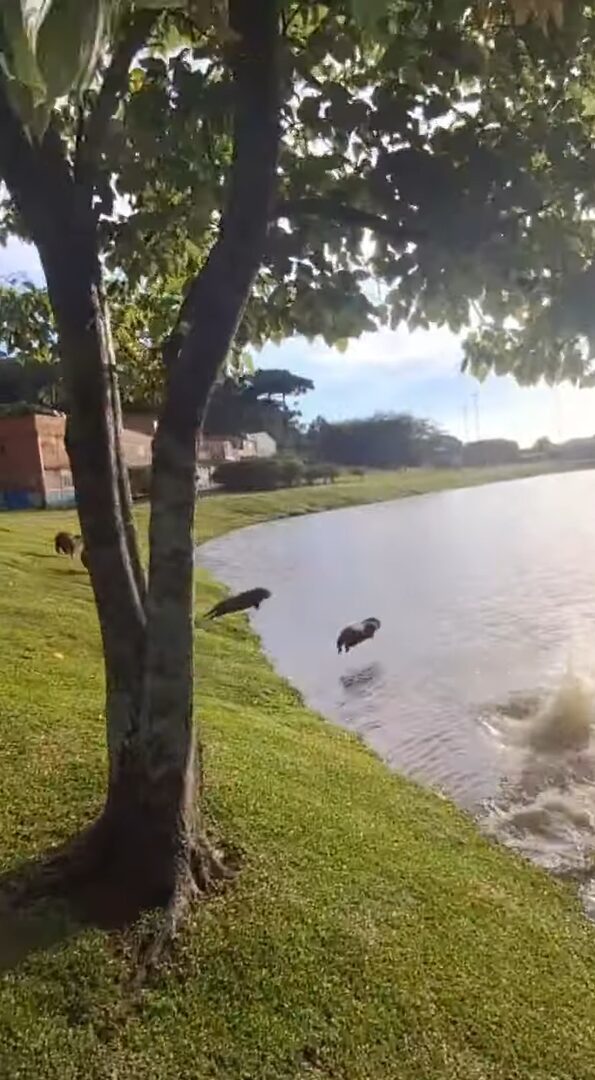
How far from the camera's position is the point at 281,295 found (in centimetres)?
528

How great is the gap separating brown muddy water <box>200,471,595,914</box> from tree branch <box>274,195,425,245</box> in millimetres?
4402

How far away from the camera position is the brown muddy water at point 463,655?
9.02m

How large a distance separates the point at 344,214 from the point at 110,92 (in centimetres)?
119

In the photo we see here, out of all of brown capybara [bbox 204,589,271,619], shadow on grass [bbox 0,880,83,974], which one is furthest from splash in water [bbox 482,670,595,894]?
brown capybara [bbox 204,589,271,619]

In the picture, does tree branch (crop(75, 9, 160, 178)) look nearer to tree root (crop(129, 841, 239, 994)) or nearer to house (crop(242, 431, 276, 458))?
tree root (crop(129, 841, 239, 994))

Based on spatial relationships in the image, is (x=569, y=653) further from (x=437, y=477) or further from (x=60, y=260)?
(x=437, y=477)

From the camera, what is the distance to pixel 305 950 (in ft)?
14.3

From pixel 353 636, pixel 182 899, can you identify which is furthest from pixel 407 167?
pixel 353 636

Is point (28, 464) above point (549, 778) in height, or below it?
above

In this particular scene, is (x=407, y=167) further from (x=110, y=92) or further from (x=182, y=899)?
(x=182, y=899)

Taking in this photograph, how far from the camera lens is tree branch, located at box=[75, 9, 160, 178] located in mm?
4133

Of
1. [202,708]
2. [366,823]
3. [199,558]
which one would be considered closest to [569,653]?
[202,708]

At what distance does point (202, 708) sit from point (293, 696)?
2868mm

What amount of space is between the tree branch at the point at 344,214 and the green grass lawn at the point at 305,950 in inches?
128
